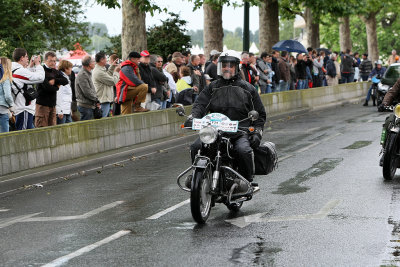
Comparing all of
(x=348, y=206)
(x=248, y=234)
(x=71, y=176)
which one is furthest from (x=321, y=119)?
(x=248, y=234)

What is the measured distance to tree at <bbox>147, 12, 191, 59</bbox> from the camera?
32.5 meters

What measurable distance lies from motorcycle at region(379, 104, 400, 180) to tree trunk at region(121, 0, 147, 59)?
39.5ft

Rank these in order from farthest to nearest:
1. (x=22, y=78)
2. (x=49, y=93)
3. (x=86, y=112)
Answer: (x=86, y=112)
(x=49, y=93)
(x=22, y=78)

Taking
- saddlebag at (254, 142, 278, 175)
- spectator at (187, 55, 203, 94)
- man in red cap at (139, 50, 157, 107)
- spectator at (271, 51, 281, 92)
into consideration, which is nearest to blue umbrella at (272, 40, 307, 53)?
spectator at (271, 51, 281, 92)

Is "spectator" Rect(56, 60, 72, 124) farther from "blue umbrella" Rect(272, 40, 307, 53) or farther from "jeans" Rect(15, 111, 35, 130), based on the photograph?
"blue umbrella" Rect(272, 40, 307, 53)

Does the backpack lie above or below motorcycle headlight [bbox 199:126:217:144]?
above

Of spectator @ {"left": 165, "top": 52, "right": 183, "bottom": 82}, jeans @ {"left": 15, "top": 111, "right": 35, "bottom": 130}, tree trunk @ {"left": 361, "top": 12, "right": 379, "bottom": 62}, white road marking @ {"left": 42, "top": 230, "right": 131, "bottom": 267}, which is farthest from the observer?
tree trunk @ {"left": 361, "top": 12, "right": 379, "bottom": 62}

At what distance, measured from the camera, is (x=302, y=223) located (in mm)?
8750

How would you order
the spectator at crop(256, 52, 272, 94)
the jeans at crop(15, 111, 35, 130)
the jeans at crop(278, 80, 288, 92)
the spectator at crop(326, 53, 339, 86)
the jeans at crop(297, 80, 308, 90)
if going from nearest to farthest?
the jeans at crop(15, 111, 35, 130), the spectator at crop(256, 52, 272, 94), the jeans at crop(278, 80, 288, 92), the jeans at crop(297, 80, 308, 90), the spectator at crop(326, 53, 339, 86)

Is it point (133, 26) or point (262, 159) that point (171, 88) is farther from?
point (262, 159)

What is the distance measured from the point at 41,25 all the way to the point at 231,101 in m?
26.9

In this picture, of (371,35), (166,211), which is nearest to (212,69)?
(166,211)

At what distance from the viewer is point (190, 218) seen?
30.5 ft

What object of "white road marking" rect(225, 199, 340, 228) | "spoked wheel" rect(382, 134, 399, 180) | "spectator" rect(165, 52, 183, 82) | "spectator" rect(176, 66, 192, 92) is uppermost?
"spectator" rect(165, 52, 183, 82)
